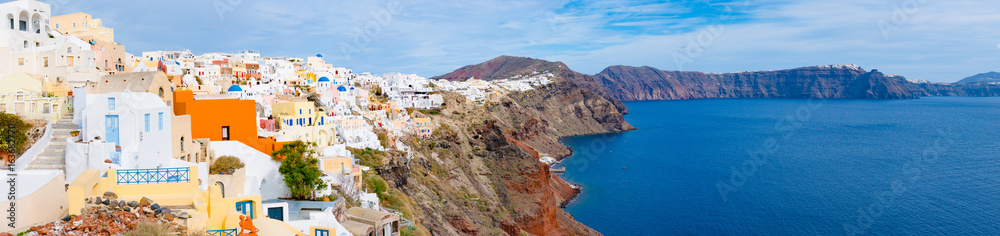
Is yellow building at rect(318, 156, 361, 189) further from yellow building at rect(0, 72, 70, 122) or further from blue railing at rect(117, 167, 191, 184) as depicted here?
blue railing at rect(117, 167, 191, 184)

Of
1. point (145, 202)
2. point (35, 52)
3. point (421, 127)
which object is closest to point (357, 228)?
point (145, 202)

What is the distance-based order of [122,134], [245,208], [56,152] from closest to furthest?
[245,208], [56,152], [122,134]

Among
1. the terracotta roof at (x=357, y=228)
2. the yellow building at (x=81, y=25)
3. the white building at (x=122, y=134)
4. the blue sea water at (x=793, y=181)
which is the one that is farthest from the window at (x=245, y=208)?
the blue sea water at (x=793, y=181)

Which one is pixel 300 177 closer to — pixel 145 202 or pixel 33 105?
pixel 145 202

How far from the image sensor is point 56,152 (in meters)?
18.7

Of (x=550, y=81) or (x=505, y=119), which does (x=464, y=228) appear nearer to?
(x=505, y=119)

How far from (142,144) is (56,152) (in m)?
2.60

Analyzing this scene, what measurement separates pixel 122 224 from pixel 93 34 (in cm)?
3475

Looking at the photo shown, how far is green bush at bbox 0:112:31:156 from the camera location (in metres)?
19.2

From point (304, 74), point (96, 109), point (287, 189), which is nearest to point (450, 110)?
point (304, 74)

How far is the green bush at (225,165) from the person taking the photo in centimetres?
2345

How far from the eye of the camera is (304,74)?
242ft

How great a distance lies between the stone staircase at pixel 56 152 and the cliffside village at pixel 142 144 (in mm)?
34

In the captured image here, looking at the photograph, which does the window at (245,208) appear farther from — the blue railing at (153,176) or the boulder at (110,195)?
the boulder at (110,195)
